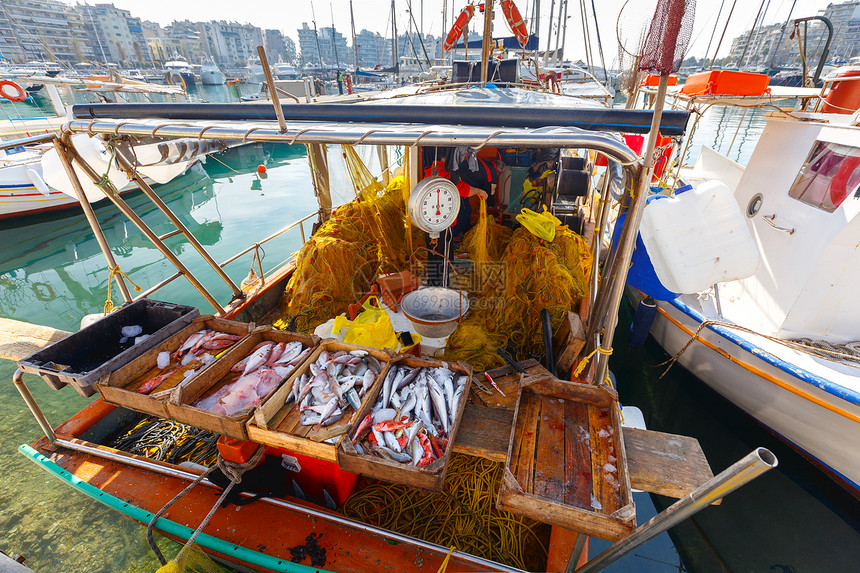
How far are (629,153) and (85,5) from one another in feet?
529

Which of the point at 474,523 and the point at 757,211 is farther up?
the point at 757,211

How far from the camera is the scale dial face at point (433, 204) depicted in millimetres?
4727

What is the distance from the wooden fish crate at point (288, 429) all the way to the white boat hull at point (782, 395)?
625 centimetres

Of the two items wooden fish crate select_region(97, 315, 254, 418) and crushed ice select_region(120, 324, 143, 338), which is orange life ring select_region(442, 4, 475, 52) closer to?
wooden fish crate select_region(97, 315, 254, 418)

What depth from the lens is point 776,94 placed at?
19.1ft

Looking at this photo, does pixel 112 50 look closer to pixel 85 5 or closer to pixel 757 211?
pixel 85 5

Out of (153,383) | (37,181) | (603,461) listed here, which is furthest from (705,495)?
(37,181)

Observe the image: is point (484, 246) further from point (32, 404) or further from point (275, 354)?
point (32, 404)

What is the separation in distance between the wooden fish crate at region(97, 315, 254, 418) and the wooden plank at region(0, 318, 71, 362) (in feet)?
4.34

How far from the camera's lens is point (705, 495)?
196 cm

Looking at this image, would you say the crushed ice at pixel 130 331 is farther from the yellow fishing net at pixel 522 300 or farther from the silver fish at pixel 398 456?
the yellow fishing net at pixel 522 300

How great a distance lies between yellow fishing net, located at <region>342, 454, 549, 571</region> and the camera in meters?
3.97

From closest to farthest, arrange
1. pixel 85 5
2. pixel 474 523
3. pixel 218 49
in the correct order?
pixel 474 523, pixel 85 5, pixel 218 49

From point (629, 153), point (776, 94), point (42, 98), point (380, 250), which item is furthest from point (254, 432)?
point (42, 98)
